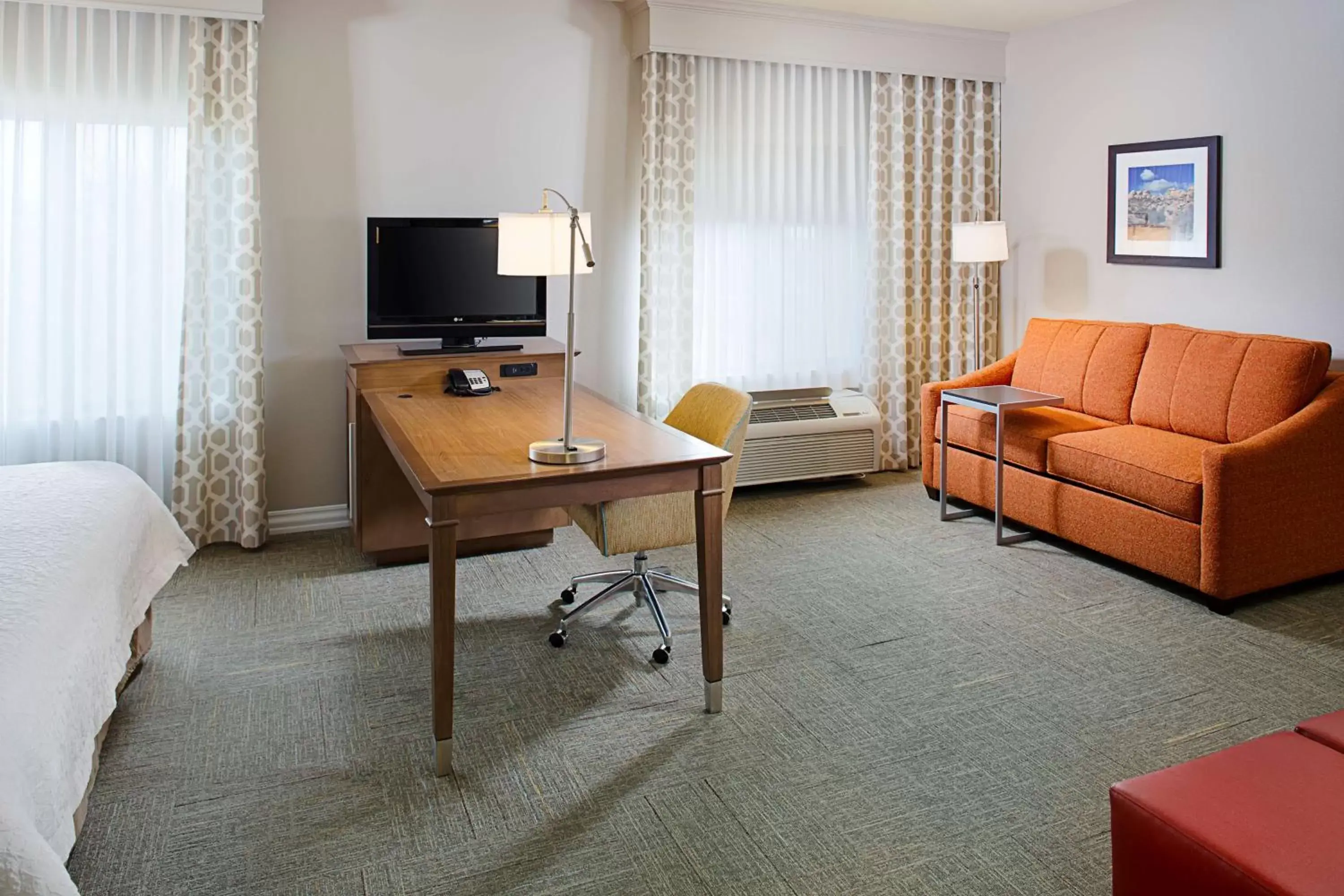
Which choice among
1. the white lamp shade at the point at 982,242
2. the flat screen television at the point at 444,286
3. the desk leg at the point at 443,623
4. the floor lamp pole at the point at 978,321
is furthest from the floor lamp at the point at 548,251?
the floor lamp pole at the point at 978,321

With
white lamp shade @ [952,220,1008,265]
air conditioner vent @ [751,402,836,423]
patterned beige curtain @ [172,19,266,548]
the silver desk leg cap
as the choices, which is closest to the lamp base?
the silver desk leg cap

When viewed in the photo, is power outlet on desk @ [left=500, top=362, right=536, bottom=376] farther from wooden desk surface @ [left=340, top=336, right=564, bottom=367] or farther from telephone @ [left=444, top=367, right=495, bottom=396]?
telephone @ [left=444, top=367, right=495, bottom=396]

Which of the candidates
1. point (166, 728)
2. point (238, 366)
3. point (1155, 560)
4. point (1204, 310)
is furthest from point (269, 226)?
point (1204, 310)

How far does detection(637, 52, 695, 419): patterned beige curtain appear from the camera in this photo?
509cm

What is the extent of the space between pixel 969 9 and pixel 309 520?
419cm

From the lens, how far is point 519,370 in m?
4.35

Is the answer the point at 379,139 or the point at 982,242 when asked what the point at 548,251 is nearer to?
the point at 379,139

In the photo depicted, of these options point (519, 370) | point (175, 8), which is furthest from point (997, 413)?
point (175, 8)

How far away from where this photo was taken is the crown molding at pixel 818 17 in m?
5.05

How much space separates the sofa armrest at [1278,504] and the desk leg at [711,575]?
6.42ft

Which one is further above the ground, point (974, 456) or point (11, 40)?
point (11, 40)

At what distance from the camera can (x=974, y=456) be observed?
16.4 ft

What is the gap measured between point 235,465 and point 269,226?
3.56 ft

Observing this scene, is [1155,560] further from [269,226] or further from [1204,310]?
[269,226]
